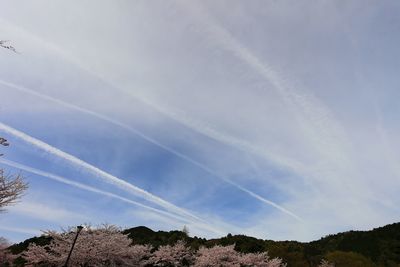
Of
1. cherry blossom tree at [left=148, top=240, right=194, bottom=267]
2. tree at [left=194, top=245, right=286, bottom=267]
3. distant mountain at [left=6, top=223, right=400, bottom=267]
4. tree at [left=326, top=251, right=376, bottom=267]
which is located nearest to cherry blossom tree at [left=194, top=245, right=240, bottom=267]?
tree at [left=194, top=245, right=286, bottom=267]

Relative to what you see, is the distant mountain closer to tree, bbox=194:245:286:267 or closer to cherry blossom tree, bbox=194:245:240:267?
tree, bbox=194:245:286:267

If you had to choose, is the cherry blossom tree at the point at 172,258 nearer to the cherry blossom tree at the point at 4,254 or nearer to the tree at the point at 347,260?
the cherry blossom tree at the point at 4,254

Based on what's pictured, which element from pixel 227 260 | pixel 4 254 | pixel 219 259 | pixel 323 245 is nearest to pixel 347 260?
pixel 227 260

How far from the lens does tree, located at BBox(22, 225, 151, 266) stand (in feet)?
129

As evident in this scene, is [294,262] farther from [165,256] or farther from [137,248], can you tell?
[137,248]

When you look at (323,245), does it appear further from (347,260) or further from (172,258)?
(172,258)

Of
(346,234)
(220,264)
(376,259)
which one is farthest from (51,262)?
(346,234)

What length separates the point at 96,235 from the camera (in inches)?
1655

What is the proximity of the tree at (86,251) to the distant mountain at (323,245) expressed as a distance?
97.5 feet

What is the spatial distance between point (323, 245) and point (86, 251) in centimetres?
11247

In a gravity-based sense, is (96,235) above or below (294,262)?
below

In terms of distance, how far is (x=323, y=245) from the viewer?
13312cm

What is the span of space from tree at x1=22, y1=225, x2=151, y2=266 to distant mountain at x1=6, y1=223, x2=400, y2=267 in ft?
97.5

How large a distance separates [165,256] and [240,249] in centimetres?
3317
